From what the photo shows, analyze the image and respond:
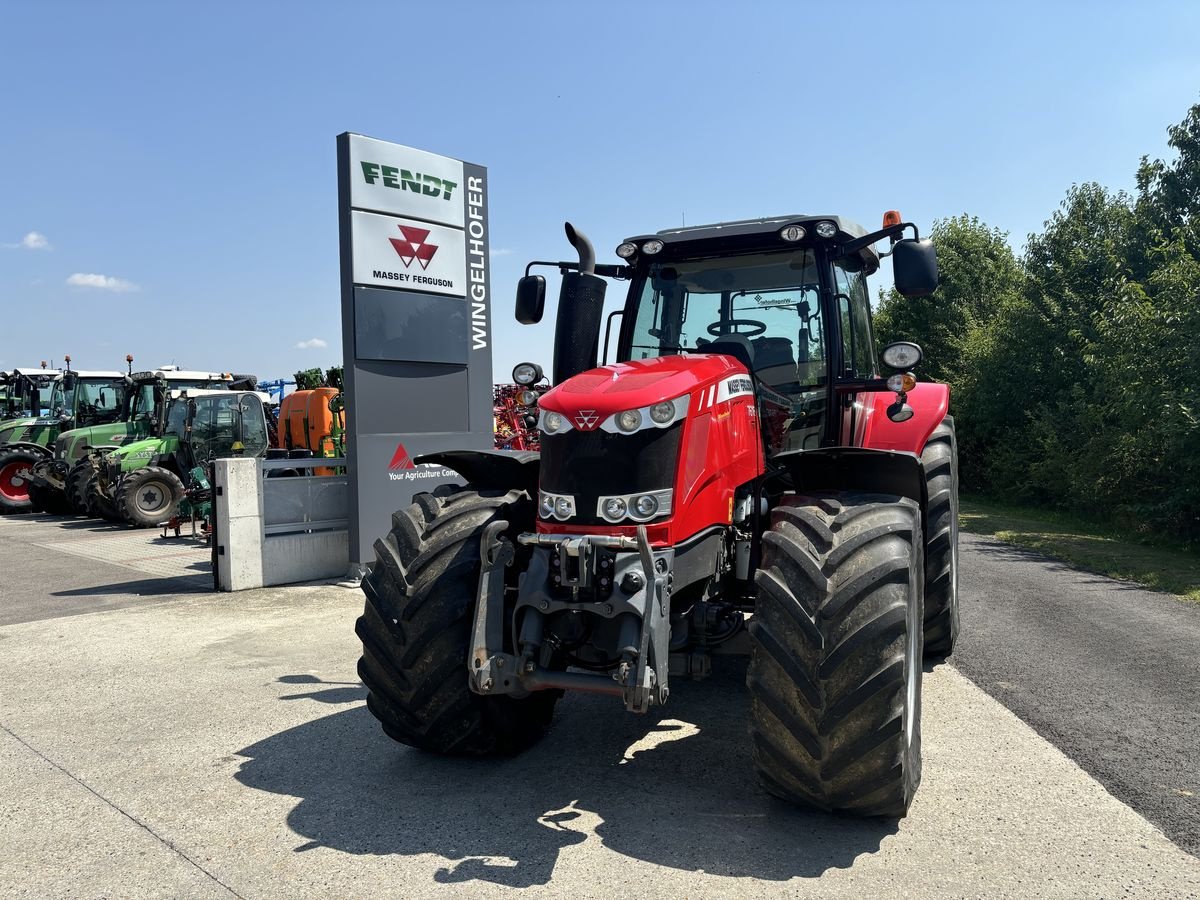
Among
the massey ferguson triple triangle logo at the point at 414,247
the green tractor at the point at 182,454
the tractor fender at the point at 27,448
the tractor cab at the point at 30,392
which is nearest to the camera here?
the massey ferguson triple triangle logo at the point at 414,247

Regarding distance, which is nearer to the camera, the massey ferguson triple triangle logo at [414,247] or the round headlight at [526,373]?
the round headlight at [526,373]

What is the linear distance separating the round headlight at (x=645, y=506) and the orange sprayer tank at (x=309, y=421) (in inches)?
532

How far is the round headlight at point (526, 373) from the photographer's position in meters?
5.17

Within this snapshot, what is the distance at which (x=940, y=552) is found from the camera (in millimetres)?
5637

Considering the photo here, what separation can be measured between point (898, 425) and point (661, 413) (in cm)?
248

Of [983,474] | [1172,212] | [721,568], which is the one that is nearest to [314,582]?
[721,568]

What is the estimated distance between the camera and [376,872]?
10.7ft

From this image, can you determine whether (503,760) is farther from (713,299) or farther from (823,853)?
(713,299)

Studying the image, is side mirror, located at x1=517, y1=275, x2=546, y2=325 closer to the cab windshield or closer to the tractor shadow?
the cab windshield

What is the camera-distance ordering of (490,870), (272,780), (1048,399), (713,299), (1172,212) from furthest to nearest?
(1172,212) → (1048,399) → (713,299) → (272,780) → (490,870)

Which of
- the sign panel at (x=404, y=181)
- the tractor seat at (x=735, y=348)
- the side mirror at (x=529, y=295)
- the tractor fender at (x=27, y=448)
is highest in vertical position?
the sign panel at (x=404, y=181)

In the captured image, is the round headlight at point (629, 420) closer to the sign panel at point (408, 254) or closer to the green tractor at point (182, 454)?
the sign panel at point (408, 254)

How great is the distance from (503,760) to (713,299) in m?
2.78

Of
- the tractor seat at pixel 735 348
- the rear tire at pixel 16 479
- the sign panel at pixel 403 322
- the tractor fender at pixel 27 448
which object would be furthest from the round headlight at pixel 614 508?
the tractor fender at pixel 27 448
